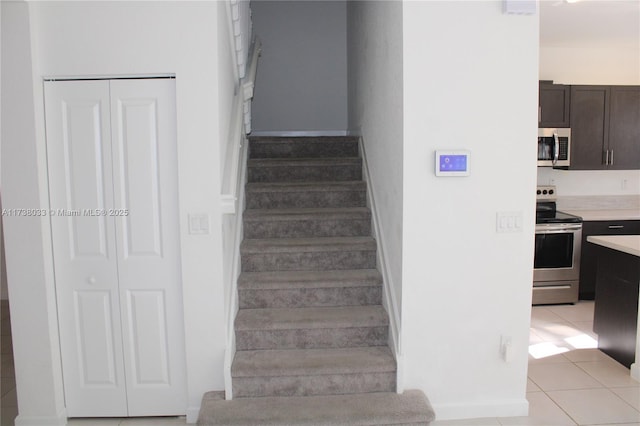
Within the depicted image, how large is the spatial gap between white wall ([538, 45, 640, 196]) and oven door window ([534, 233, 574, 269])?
881 millimetres

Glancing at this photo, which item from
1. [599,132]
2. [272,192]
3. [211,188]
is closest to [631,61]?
[599,132]

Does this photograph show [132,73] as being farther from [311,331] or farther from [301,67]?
[301,67]

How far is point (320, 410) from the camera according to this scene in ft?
8.61

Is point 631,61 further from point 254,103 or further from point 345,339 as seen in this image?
point 345,339

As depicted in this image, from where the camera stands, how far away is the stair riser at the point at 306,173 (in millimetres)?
4188

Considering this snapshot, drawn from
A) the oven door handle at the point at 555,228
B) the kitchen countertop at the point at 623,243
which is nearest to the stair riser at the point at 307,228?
the kitchen countertop at the point at 623,243

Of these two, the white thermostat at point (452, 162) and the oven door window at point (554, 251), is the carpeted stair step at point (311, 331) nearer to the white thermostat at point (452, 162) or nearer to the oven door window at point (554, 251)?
the white thermostat at point (452, 162)

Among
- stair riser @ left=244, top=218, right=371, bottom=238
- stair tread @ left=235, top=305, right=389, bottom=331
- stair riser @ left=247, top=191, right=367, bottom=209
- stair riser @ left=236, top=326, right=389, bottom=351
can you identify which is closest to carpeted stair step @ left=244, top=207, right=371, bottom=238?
stair riser @ left=244, top=218, right=371, bottom=238

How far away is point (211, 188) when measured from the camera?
270 cm

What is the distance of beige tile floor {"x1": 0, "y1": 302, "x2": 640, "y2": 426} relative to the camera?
2.82m

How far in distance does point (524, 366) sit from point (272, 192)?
220 centimetres

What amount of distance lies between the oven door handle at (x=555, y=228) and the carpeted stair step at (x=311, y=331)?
2.49 m

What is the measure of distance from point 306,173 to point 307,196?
0.35m

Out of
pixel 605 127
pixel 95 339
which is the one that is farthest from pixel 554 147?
pixel 95 339
